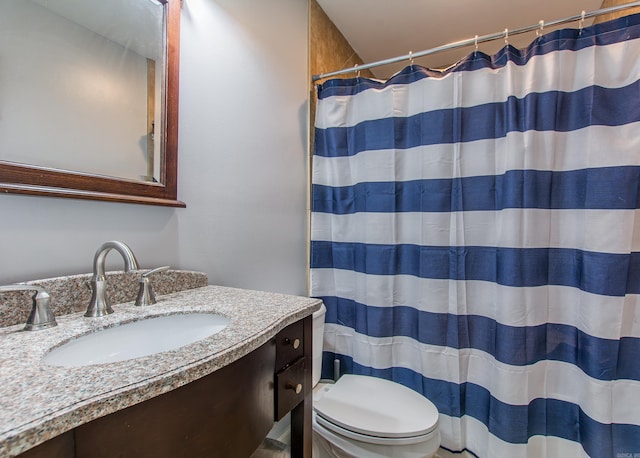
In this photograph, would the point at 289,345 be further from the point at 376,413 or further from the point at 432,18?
the point at 432,18

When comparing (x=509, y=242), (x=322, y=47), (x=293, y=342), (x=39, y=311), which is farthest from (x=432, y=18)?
(x=39, y=311)

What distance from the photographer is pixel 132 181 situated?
835 millimetres

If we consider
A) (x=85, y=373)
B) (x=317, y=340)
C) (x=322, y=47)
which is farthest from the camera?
(x=322, y=47)

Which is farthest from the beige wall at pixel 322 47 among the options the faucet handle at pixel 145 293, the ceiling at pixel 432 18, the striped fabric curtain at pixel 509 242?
the faucet handle at pixel 145 293

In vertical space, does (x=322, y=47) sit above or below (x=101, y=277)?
above

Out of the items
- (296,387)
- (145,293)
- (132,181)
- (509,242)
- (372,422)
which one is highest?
→ (132,181)

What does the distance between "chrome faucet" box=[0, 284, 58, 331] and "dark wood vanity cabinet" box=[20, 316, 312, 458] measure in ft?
1.19

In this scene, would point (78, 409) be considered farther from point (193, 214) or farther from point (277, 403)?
point (193, 214)

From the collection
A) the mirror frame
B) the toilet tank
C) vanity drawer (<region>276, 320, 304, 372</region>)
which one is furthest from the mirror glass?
the toilet tank

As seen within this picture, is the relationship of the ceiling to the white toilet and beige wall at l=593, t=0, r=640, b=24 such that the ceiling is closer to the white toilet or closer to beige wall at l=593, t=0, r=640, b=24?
beige wall at l=593, t=0, r=640, b=24

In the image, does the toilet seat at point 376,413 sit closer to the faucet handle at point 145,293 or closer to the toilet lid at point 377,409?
the toilet lid at point 377,409

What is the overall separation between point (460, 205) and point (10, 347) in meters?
1.40

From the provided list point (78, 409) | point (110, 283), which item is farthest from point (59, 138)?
point (78, 409)

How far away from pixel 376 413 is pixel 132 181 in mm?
1134
